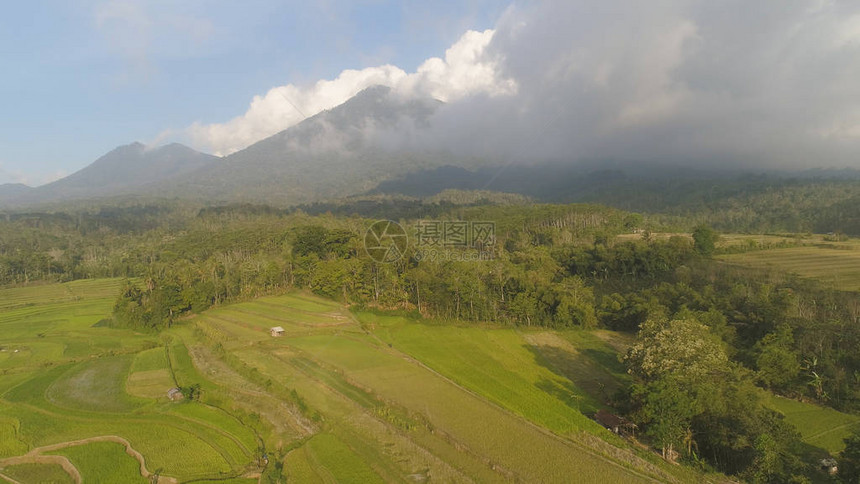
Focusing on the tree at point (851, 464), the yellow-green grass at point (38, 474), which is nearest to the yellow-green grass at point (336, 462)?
the yellow-green grass at point (38, 474)

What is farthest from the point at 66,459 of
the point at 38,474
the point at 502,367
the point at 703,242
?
the point at 703,242

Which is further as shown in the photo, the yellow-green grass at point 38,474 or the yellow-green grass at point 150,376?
the yellow-green grass at point 150,376

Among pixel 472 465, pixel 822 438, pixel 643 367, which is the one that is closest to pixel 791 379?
pixel 822 438

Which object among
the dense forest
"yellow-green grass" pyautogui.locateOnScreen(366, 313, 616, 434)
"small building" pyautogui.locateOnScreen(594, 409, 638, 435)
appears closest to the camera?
the dense forest

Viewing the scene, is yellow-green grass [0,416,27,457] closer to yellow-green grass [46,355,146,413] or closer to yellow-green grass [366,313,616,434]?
yellow-green grass [46,355,146,413]

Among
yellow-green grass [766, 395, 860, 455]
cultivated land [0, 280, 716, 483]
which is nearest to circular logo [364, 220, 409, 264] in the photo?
cultivated land [0, 280, 716, 483]

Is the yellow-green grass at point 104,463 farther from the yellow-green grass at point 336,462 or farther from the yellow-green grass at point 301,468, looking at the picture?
the yellow-green grass at point 336,462
